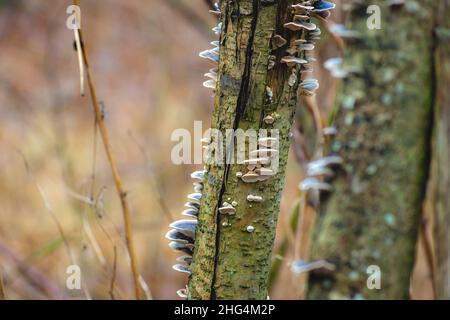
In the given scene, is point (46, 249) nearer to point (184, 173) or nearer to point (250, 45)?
point (250, 45)

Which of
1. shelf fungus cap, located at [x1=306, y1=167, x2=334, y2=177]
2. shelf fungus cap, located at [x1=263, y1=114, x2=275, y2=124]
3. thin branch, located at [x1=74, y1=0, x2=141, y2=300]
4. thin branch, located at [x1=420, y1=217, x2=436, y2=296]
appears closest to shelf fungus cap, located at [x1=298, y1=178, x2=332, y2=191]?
shelf fungus cap, located at [x1=306, y1=167, x2=334, y2=177]

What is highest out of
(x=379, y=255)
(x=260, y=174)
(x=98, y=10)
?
(x=98, y=10)

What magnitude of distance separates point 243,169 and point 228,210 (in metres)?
0.09

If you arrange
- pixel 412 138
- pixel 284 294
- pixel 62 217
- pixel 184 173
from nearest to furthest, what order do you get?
1. pixel 412 138
2. pixel 284 294
3. pixel 184 173
4. pixel 62 217

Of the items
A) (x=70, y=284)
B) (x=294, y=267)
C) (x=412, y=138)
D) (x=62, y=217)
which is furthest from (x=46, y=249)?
(x=62, y=217)

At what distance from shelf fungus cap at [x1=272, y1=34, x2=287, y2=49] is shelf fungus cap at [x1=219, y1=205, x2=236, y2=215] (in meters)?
0.35

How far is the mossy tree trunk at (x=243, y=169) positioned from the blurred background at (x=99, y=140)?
29.4 inches

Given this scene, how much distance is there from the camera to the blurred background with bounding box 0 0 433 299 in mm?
3580

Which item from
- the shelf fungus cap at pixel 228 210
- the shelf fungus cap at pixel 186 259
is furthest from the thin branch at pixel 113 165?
the shelf fungus cap at pixel 228 210

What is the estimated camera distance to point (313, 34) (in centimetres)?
117

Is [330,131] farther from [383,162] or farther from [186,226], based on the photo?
[186,226]

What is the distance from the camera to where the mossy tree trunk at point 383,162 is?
90.5 inches
